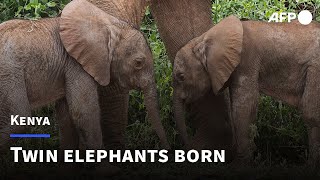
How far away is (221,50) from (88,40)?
0.69 m

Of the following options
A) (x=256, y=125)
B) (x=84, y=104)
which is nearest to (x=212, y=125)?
(x=256, y=125)

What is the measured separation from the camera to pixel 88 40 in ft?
21.8

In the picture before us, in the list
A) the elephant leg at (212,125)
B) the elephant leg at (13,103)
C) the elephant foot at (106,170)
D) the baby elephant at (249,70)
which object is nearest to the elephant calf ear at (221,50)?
the baby elephant at (249,70)

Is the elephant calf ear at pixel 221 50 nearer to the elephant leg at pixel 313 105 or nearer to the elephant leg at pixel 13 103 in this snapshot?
the elephant leg at pixel 313 105

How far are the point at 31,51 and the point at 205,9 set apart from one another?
133 cm

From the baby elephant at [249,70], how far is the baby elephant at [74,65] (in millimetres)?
287

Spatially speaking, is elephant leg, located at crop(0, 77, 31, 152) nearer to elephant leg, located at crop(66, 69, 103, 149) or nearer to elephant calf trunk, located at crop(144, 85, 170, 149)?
elephant leg, located at crop(66, 69, 103, 149)

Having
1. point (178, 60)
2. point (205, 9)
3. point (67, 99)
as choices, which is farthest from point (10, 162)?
point (205, 9)

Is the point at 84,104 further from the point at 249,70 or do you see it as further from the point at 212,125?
the point at 212,125

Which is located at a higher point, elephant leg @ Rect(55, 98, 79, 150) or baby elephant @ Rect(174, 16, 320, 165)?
baby elephant @ Rect(174, 16, 320, 165)

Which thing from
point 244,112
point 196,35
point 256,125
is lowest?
point 256,125

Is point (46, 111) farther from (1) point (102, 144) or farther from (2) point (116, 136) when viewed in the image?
(1) point (102, 144)

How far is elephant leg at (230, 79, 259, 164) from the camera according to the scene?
22.4 ft

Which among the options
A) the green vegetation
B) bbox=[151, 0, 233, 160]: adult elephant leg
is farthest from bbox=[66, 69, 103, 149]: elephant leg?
bbox=[151, 0, 233, 160]: adult elephant leg
